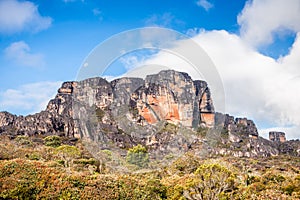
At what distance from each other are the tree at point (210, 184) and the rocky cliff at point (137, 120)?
4051 millimetres

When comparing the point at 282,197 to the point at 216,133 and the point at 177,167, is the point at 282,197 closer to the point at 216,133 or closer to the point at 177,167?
the point at 216,133

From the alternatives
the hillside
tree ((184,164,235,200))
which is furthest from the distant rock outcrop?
tree ((184,164,235,200))

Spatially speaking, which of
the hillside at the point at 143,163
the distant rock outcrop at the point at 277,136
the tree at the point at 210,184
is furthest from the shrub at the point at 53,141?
the distant rock outcrop at the point at 277,136

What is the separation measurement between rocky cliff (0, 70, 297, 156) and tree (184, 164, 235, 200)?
4051 millimetres

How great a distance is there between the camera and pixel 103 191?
16.9 m

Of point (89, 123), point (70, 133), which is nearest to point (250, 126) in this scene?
point (70, 133)

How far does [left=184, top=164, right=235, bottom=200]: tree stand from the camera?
19609 mm

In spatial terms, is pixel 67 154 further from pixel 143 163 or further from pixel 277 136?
pixel 277 136

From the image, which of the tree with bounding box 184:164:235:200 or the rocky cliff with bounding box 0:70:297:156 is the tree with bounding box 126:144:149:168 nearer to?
the rocky cliff with bounding box 0:70:297:156

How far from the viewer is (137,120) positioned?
37031mm

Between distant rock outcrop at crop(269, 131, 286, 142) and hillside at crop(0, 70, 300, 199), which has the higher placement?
distant rock outcrop at crop(269, 131, 286, 142)

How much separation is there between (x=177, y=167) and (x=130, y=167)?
18.5 feet

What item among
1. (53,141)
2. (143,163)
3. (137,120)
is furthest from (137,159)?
(53,141)

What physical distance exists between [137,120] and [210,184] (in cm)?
1783
